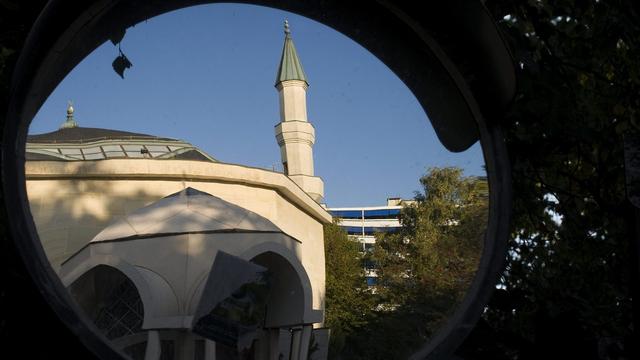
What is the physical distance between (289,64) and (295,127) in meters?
0.18

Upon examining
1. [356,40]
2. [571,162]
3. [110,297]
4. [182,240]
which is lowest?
[110,297]

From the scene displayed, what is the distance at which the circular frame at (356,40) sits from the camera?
1.62 meters

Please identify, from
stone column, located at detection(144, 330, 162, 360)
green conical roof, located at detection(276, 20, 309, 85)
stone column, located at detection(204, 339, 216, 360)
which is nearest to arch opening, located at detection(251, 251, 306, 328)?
stone column, located at detection(204, 339, 216, 360)


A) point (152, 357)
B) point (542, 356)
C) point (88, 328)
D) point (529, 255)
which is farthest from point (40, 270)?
point (529, 255)

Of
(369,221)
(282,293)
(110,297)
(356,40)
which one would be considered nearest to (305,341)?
(282,293)

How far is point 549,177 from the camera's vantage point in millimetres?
3611

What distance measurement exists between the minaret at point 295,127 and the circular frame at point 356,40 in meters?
0.20

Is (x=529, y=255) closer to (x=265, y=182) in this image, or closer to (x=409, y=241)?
(x=409, y=241)

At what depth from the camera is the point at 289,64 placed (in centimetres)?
193

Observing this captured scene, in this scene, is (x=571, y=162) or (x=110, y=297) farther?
(x=571, y=162)

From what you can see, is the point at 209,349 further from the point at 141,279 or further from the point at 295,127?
the point at 295,127

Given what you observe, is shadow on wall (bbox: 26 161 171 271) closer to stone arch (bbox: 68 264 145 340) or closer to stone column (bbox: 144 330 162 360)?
stone arch (bbox: 68 264 145 340)

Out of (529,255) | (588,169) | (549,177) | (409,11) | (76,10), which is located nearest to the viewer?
(76,10)

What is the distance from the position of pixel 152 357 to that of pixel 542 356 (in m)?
0.99
